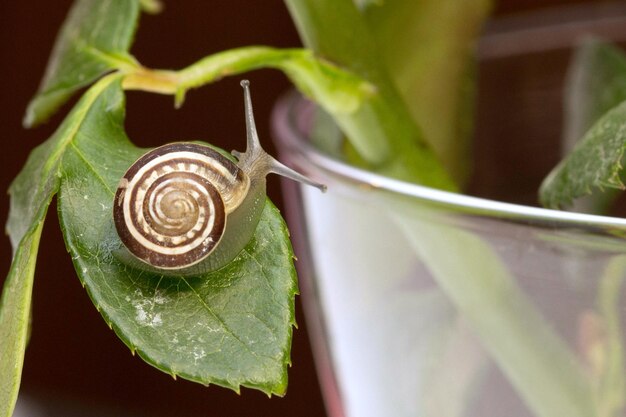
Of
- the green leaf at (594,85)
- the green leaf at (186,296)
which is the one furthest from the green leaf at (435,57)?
the green leaf at (186,296)

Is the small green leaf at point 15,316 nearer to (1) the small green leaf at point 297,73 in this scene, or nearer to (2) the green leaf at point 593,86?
(1) the small green leaf at point 297,73

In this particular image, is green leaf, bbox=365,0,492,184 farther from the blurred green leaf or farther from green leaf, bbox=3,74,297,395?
green leaf, bbox=3,74,297,395

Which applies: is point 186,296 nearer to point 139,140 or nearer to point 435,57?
point 435,57

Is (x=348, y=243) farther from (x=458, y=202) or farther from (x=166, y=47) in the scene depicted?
(x=166, y=47)

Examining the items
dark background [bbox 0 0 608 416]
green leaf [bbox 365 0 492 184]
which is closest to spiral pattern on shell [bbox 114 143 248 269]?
green leaf [bbox 365 0 492 184]

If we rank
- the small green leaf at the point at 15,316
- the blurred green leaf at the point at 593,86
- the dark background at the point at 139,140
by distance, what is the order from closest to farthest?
the small green leaf at the point at 15,316 < the blurred green leaf at the point at 593,86 < the dark background at the point at 139,140
